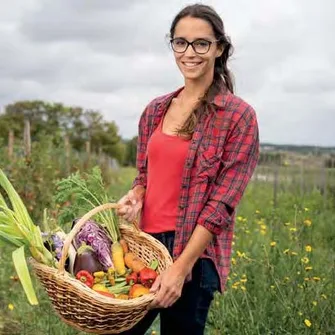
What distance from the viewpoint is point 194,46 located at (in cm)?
253

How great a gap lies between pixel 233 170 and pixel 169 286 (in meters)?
0.47

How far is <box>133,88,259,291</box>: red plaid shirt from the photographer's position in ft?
8.21

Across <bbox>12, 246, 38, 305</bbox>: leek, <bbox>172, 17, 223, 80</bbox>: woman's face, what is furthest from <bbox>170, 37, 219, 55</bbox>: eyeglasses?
<bbox>12, 246, 38, 305</bbox>: leek

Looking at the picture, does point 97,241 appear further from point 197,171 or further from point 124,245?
point 197,171

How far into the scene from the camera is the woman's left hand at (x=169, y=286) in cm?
242

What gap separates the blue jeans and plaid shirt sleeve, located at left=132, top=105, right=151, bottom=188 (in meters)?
0.28

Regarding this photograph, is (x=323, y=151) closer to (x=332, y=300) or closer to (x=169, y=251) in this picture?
(x=332, y=300)

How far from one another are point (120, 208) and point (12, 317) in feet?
7.59

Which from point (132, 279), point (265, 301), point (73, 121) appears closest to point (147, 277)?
point (132, 279)

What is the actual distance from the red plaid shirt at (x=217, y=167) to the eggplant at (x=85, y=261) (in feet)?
0.97

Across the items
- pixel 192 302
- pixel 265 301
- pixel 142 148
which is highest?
pixel 142 148

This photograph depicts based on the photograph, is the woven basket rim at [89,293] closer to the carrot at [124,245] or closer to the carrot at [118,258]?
the carrot at [118,258]

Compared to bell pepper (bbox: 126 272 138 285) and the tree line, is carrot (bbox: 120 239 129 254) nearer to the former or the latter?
bell pepper (bbox: 126 272 138 285)

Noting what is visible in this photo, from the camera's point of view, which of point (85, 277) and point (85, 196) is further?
point (85, 196)
